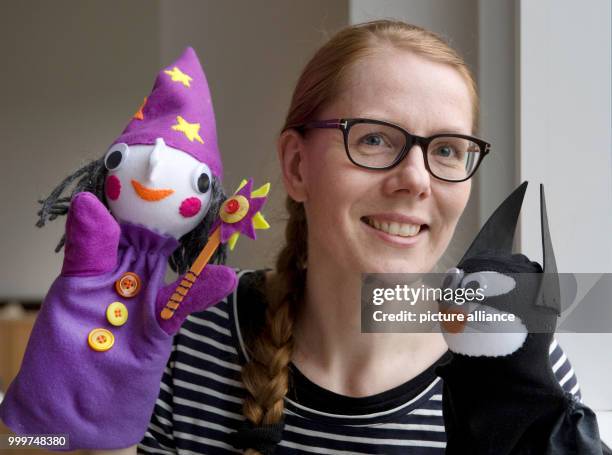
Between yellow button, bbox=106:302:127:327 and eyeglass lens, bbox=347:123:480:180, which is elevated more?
eyeglass lens, bbox=347:123:480:180

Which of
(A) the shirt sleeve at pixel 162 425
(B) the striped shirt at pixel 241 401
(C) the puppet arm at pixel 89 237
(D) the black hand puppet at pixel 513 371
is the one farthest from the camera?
(A) the shirt sleeve at pixel 162 425

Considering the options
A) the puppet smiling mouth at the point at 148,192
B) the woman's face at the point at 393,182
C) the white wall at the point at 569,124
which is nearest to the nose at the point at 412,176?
the woman's face at the point at 393,182

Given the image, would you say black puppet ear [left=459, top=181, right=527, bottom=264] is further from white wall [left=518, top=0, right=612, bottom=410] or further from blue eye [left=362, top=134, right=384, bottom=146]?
white wall [left=518, top=0, right=612, bottom=410]

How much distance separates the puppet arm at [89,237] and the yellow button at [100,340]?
7cm

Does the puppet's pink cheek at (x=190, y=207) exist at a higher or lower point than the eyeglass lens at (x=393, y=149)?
lower

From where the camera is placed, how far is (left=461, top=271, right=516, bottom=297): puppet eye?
0.62 m

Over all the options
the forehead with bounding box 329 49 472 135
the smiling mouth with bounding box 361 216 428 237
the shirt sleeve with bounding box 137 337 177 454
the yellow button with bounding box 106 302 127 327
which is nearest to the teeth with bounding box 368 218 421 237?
the smiling mouth with bounding box 361 216 428 237

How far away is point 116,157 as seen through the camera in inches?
33.1

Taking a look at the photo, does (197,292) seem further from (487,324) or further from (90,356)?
(487,324)

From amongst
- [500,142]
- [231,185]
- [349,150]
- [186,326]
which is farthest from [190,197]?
[231,185]

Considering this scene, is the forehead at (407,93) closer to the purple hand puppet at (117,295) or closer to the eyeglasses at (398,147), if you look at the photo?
the eyeglasses at (398,147)

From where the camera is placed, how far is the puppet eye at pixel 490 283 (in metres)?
0.62

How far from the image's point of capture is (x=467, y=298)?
630mm

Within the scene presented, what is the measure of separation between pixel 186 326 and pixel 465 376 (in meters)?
0.57
